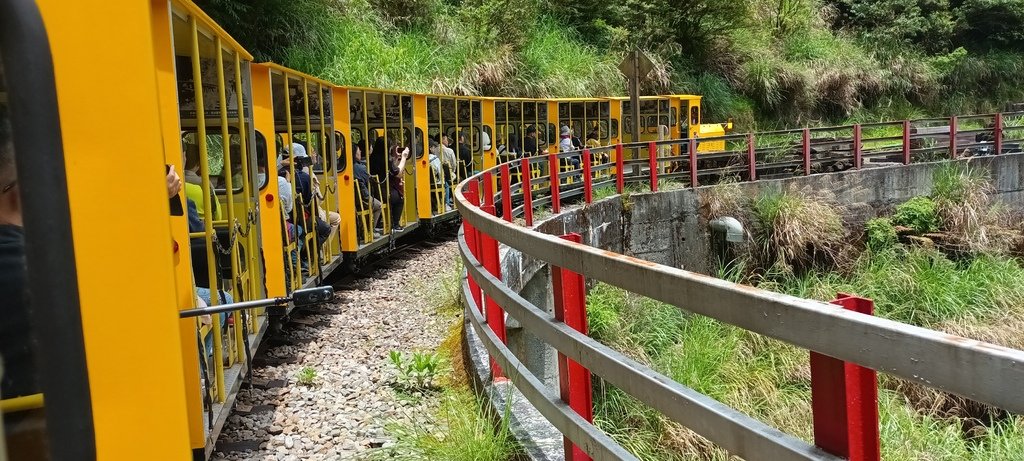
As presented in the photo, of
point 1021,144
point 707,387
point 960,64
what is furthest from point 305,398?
point 960,64

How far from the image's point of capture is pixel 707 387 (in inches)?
223

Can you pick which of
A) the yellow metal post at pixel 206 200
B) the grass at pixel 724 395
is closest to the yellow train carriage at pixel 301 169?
the yellow metal post at pixel 206 200

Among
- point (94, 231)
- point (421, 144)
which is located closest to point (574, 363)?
point (94, 231)

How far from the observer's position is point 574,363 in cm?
321

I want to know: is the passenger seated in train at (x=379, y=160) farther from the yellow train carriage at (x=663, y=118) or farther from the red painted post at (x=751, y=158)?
the yellow train carriage at (x=663, y=118)

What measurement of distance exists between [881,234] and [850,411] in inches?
561

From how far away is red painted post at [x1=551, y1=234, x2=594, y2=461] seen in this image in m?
3.21

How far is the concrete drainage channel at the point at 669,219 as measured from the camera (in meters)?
6.77

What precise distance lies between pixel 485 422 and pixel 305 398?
214 centimetres

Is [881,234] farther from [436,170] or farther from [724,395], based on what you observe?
[724,395]

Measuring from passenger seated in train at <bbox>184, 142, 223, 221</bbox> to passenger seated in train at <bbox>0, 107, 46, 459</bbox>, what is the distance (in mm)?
3501

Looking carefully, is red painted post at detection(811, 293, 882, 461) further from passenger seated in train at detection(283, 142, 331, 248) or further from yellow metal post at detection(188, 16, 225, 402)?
passenger seated in train at detection(283, 142, 331, 248)

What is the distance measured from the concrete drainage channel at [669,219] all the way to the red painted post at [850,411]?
336 cm

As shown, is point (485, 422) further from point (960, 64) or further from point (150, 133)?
point (960, 64)
